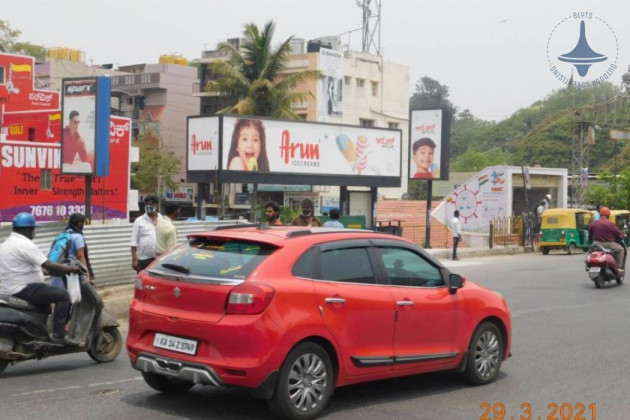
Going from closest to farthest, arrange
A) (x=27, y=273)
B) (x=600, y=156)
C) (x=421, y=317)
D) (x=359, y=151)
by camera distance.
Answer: (x=421, y=317) → (x=27, y=273) → (x=359, y=151) → (x=600, y=156)

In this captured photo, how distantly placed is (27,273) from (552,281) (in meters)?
14.7

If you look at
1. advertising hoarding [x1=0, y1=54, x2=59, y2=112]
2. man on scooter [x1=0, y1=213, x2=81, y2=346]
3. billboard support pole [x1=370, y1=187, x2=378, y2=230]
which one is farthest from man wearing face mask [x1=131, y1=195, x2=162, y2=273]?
advertising hoarding [x1=0, y1=54, x2=59, y2=112]

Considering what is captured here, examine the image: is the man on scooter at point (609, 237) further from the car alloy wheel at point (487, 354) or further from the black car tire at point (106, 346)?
the black car tire at point (106, 346)

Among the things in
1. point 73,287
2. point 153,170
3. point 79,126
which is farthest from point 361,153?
point 153,170

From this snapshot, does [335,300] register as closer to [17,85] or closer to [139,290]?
[139,290]

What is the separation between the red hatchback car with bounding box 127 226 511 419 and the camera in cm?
653

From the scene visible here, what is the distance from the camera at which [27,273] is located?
28.3 ft

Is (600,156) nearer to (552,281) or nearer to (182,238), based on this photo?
(552,281)

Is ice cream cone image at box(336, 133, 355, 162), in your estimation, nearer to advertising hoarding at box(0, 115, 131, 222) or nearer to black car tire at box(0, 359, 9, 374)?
advertising hoarding at box(0, 115, 131, 222)

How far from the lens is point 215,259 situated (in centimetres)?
700

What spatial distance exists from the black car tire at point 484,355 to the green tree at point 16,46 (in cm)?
6504

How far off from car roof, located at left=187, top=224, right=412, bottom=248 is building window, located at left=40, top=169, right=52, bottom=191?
97.0 feet

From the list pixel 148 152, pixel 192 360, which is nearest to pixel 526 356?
pixel 192 360

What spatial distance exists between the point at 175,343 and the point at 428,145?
28979 mm
